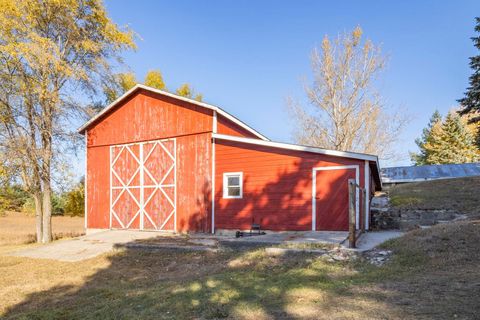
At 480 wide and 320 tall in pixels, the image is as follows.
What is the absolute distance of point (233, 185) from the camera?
571 inches

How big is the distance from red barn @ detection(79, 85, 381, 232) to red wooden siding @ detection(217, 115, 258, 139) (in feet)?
0.13

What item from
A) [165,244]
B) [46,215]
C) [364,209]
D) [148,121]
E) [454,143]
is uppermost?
[454,143]

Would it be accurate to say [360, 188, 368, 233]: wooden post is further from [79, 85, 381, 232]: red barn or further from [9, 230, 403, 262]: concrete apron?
[9, 230, 403, 262]: concrete apron

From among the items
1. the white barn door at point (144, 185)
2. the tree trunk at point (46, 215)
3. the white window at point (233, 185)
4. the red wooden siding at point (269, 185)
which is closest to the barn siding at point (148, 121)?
the white barn door at point (144, 185)

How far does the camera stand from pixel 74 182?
55.1 feet

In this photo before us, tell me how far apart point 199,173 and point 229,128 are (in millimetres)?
2189

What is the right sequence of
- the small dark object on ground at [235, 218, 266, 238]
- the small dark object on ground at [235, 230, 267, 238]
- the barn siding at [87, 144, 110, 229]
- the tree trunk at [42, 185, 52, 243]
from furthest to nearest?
the barn siding at [87, 144, 110, 229] < the tree trunk at [42, 185, 52, 243] < the small dark object on ground at [235, 218, 266, 238] < the small dark object on ground at [235, 230, 267, 238]

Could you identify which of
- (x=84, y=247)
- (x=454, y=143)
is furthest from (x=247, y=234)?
(x=454, y=143)

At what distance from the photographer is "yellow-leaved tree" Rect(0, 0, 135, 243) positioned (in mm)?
15359

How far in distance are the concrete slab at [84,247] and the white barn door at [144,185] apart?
71 cm

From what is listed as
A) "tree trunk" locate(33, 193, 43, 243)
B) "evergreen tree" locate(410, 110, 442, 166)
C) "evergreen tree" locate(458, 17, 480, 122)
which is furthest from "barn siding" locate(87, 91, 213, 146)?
"evergreen tree" locate(410, 110, 442, 166)

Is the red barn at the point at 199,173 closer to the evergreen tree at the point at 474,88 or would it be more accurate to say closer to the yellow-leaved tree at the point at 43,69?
the yellow-leaved tree at the point at 43,69

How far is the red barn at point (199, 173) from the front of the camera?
41.8 feet

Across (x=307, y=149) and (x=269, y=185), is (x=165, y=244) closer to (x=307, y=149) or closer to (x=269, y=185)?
(x=269, y=185)
